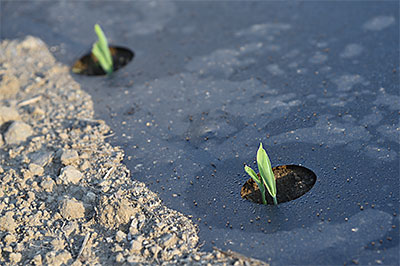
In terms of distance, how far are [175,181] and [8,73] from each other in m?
1.94

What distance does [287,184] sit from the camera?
2.63 meters

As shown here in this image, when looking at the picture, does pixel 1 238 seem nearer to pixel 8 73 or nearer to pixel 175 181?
pixel 175 181

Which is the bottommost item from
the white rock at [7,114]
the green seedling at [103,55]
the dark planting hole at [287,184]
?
the dark planting hole at [287,184]

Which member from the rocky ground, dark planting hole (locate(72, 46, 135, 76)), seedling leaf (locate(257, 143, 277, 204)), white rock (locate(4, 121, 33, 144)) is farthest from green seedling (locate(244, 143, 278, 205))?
dark planting hole (locate(72, 46, 135, 76))

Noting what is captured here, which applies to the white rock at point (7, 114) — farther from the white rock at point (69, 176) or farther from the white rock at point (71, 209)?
the white rock at point (71, 209)

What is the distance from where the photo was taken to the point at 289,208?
2.44 meters

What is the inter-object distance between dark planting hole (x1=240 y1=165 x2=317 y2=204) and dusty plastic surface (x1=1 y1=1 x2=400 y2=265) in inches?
1.8

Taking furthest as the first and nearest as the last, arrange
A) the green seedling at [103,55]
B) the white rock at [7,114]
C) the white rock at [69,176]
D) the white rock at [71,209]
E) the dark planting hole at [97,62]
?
the dark planting hole at [97,62] < the green seedling at [103,55] < the white rock at [7,114] < the white rock at [69,176] < the white rock at [71,209]

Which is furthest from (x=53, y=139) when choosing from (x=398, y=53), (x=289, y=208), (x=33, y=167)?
(x=398, y=53)

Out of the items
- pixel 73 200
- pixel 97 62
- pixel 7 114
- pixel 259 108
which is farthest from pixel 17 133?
pixel 259 108

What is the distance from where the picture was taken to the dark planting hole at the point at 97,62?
3.90 m

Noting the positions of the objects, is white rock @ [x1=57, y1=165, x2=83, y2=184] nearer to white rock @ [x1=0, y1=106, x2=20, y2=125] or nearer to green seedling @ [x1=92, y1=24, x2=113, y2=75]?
white rock @ [x1=0, y1=106, x2=20, y2=125]

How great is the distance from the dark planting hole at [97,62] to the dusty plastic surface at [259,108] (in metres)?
0.08

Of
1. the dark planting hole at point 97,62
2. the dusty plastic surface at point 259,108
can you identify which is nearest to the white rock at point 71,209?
the dusty plastic surface at point 259,108
